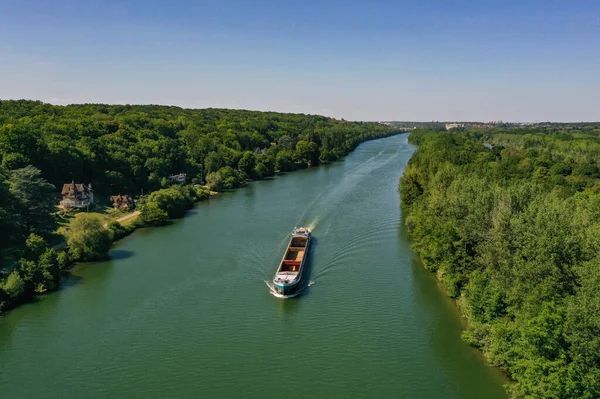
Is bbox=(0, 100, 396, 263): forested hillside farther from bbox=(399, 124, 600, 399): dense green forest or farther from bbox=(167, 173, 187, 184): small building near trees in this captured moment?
bbox=(399, 124, 600, 399): dense green forest

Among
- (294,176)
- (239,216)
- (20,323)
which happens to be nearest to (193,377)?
(20,323)

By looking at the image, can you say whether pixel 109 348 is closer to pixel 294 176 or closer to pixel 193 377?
pixel 193 377

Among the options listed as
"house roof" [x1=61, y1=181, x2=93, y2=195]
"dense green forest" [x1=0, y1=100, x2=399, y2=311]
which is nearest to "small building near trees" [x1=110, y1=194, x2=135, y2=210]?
"dense green forest" [x1=0, y1=100, x2=399, y2=311]

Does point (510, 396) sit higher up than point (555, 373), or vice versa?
point (555, 373)

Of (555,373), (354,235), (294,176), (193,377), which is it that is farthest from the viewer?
(294,176)

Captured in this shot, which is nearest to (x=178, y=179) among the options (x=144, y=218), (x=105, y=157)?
(x=105, y=157)

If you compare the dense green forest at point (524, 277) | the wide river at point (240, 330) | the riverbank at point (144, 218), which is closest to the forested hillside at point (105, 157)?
the riverbank at point (144, 218)
